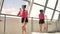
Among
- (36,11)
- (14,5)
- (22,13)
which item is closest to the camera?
(22,13)

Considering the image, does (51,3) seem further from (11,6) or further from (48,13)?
(11,6)

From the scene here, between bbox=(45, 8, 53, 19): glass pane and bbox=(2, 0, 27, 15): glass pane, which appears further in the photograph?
bbox=(45, 8, 53, 19): glass pane

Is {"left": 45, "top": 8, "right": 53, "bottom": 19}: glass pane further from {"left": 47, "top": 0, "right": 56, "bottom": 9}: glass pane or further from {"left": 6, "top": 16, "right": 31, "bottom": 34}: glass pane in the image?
{"left": 6, "top": 16, "right": 31, "bottom": 34}: glass pane

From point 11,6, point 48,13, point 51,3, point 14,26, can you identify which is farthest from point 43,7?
point 14,26

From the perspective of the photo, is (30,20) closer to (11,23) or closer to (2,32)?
(11,23)

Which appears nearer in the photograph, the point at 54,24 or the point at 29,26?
the point at 29,26

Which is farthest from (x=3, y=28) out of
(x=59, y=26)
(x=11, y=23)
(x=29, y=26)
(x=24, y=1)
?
(x=59, y=26)

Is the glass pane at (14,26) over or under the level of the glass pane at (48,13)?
under

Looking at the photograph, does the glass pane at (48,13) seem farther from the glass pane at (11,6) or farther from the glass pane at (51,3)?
the glass pane at (11,6)

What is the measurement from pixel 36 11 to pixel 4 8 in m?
3.66

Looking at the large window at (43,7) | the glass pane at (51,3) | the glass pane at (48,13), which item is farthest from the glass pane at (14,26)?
the glass pane at (51,3)

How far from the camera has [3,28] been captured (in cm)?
947

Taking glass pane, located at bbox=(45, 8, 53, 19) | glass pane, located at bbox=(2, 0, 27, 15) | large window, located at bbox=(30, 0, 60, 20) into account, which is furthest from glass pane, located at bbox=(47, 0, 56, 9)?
glass pane, located at bbox=(2, 0, 27, 15)

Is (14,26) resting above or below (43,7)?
below
